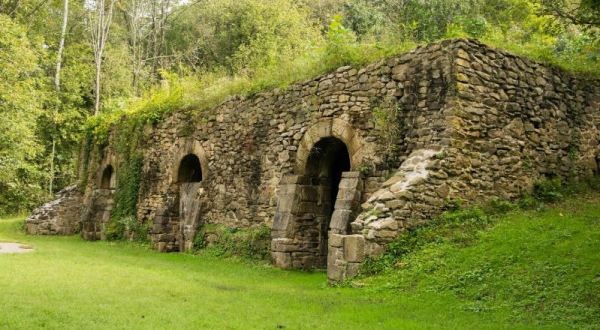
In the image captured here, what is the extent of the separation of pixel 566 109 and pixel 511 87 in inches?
68.8

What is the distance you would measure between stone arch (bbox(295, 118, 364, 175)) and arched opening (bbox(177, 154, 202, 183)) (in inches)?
198

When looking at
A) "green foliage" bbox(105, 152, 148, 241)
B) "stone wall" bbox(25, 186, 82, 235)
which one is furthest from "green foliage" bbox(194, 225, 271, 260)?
"stone wall" bbox(25, 186, 82, 235)

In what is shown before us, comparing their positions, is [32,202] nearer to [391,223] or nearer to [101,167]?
[101,167]

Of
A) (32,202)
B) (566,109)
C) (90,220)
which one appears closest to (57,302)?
(566,109)

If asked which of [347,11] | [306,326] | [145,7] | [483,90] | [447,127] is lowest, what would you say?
[306,326]

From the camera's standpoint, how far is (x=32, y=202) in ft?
90.4

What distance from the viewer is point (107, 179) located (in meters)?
20.7

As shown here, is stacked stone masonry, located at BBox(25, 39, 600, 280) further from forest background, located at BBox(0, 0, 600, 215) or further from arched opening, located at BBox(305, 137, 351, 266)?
forest background, located at BBox(0, 0, 600, 215)

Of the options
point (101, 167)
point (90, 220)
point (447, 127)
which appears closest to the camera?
point (447, 127)

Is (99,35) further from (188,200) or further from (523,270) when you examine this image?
(523,270)

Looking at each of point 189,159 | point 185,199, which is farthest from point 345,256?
point 189,159

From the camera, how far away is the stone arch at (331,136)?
1020 cm

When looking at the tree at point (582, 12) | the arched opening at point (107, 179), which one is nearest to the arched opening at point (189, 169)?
the arched opening at point (107, 179)

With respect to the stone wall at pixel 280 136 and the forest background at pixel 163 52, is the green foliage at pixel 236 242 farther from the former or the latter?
the forest background at pixel 163 52
